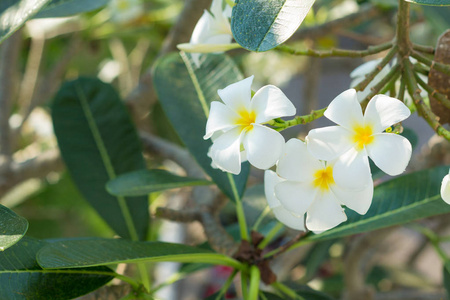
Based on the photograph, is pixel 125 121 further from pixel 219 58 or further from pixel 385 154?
pixel 385 154

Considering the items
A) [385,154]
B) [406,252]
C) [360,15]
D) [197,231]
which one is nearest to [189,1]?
[360,15]

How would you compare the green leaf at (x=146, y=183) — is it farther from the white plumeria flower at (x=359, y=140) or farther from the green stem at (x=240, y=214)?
the white plumeria flower at (x=359, y=140)

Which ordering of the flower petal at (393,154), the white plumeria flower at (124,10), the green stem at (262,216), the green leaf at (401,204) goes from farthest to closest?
1. the white plumeria flower at (124,10)
2. the green stem at (262,216)
3. the green leaf at (401,204)
4. the flower petal at (393,154)

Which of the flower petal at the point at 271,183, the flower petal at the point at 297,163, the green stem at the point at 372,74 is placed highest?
the green stem at the point at 372,74

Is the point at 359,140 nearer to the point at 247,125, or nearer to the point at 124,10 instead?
the point at 247,125

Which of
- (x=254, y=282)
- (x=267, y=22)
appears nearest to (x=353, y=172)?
(x=267, y=22)

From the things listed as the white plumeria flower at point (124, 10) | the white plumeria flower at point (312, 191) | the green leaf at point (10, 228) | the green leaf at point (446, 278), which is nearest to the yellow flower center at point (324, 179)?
the white plumeria flower at point (312, 191)

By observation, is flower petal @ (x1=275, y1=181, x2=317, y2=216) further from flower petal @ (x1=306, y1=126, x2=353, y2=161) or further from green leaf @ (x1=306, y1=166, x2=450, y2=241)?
green leaf @ (x1=306, y1=166, x2=450, y2=241)
